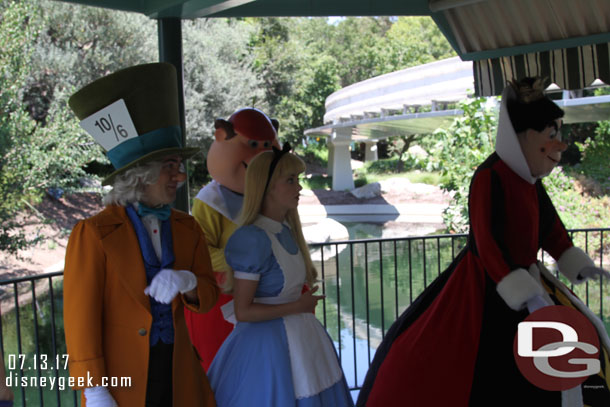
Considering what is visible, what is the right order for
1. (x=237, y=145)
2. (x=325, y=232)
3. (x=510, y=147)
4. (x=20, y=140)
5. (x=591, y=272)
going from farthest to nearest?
1. (x=325, y=232)
2. (x=20, y=140)
3. (x=237, y=145)
4. (x=591, y=272)
5. (x=510, y=147)

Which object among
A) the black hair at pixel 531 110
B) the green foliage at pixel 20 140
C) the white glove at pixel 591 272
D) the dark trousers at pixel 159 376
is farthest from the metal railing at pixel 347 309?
the dark trousers at pixel 159 376

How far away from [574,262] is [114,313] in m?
1.94

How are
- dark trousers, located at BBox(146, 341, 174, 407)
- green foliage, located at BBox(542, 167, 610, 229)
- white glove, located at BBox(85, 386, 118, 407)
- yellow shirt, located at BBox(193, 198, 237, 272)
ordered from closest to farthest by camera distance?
white glove, located at BBox(85, 386, 118, 407) < dark trousers, located at BBox(146, 341, 174, 407) < yellow shirt, located at BBox(193, 198, 237, 272) < green foliage, located at BBox(542, 167, 610, 229)

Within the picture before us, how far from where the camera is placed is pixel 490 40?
3.74 meters

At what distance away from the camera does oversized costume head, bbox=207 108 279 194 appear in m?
2.83

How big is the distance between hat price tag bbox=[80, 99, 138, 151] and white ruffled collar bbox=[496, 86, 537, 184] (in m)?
1.47

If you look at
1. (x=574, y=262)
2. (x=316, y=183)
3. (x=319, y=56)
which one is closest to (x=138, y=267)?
(x=574, y=262)

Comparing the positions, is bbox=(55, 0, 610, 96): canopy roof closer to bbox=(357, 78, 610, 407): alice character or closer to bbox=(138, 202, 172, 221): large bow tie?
bbox=(357, 78, 610, 407): alice character

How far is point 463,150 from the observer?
877 cm

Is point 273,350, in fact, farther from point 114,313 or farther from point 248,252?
point 114,313

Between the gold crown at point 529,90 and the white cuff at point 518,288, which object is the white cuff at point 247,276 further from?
the gold crown at point 529,90

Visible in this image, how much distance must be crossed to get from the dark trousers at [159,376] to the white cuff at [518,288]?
1207 mm

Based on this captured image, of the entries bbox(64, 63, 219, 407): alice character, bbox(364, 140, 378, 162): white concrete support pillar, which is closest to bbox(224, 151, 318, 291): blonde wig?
bbox(64, 63, 219, 407): alice character

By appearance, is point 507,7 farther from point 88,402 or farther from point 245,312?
point 88,402
